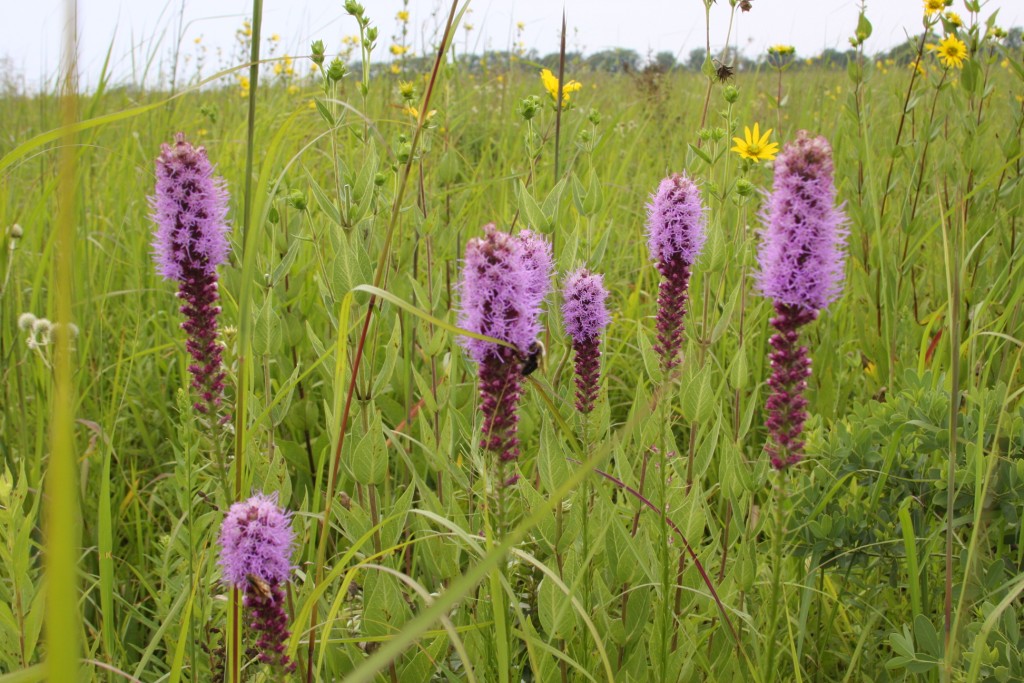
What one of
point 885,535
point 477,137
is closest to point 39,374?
point 885,535

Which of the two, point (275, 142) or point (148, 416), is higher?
point (275, 142)

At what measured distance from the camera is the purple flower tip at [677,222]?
1996mm

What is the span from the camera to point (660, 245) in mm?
2055

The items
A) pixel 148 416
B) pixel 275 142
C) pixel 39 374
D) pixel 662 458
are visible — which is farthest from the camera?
pixel 148 416

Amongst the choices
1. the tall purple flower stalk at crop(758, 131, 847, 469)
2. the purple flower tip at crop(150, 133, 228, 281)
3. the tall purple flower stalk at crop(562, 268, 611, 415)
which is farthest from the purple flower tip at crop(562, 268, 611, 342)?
the purple flower tip at crop(150, 133, 228, 281)

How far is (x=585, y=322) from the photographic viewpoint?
1848 millimetres

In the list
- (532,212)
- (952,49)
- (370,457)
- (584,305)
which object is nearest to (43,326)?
(370,457)

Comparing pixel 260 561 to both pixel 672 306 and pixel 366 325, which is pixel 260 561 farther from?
pixel 672 306

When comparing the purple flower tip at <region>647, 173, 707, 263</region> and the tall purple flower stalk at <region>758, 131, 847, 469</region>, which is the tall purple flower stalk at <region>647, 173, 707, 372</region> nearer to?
the purple flower tip at <region>647, 173, 707, 263</region>

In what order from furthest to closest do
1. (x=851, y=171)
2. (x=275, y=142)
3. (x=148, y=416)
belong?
1. (x=851, y=171)
2. (x=148, y=416)
3. (x=275, y=142)

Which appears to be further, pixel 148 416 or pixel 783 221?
pixel 148 416

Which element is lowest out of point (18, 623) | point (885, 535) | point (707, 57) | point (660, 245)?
point (18, 623)

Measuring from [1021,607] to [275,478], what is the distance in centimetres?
180

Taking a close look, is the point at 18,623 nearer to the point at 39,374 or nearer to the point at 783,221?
the point at 39,374
